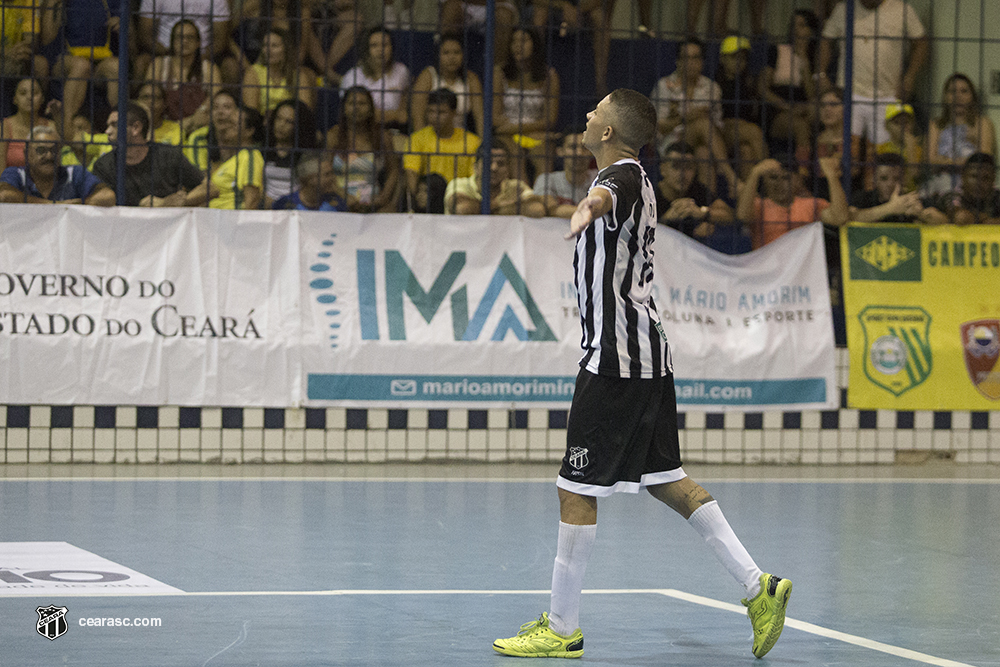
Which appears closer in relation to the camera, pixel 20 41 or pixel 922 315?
pixel 20 41

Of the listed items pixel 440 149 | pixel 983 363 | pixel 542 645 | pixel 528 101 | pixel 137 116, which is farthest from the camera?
pixel 983 363

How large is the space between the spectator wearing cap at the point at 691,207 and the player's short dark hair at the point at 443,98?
1.71m

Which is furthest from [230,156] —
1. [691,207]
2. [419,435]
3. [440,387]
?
[691,207]

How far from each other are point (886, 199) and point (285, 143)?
190 inches

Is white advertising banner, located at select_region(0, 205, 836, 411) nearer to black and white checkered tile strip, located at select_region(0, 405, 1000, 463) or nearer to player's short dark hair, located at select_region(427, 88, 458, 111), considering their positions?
black and white checkered tile strip, located at select_region(0, 405, 1000, 463)

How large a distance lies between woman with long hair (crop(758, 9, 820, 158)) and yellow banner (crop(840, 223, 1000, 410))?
3.11ft

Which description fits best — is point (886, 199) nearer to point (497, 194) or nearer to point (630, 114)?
point (497, 194)

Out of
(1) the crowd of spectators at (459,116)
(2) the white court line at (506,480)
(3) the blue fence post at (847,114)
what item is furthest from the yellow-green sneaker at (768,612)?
(3) the blue fence post at (847,114)

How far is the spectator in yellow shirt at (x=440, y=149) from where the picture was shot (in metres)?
11.0

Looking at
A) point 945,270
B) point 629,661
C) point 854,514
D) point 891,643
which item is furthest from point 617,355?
point 945,270

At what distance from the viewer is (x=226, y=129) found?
10711 mm

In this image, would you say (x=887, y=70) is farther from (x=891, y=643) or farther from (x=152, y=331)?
(x=891, y=643)

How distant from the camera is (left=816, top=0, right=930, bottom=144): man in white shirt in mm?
11602

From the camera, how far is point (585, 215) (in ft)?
14.4
